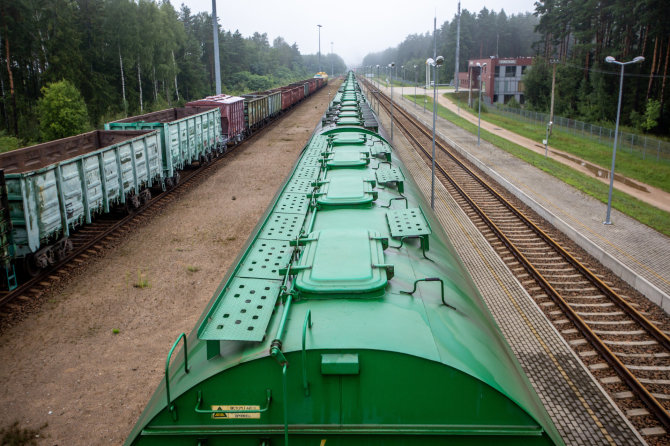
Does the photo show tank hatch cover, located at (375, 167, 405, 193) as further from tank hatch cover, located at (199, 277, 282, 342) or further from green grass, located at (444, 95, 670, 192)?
green grass, located at (444, 95, 670, 192)

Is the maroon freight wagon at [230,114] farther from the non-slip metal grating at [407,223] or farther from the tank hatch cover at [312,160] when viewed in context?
the non-slip metal grating at [407,223]

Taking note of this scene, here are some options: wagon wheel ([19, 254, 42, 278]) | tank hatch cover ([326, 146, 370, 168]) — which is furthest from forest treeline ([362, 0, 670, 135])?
wagon wheel ([19, 254, 42, 278])

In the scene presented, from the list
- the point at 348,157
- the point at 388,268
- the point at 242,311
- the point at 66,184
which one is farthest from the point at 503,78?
the point at 242,311

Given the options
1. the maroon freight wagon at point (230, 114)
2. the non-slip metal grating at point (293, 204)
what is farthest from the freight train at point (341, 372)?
the maroon freight wagon at point (230, 114)

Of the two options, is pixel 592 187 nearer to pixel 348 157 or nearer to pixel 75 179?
pixel 348 157

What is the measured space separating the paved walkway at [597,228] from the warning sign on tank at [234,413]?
43.1 ft

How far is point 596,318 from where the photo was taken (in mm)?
12805

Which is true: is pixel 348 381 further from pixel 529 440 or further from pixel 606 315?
pixel 606 315

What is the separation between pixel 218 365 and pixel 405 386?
5.36 ft

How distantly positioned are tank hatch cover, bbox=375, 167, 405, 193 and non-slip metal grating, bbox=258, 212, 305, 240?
9.19ft

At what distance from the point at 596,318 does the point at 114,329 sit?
11993mm

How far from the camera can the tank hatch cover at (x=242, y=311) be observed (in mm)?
4484

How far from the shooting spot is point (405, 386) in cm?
416

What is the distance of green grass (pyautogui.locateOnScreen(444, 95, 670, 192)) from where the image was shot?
31828 millimetres
